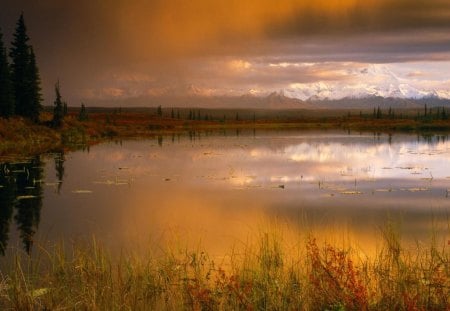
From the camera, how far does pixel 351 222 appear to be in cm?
1881

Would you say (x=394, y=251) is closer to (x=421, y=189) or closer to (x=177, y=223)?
(x=177, y=223)

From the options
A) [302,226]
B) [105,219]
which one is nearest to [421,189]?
[302,226]

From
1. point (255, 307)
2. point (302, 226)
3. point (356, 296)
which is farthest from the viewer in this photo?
point (302, 226)

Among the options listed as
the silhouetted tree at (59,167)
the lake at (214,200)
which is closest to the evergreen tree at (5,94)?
the silhouetted tree at (59,167)

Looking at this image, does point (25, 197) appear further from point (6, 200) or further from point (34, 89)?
point (34, 89)

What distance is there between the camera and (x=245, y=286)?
10773 millimetres

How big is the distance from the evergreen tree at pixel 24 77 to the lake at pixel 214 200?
32287mm

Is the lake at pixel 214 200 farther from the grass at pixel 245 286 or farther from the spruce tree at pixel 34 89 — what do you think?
the spruce tree at pixel 34 89

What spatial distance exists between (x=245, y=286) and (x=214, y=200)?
14.0 metres

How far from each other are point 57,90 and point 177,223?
6747cm

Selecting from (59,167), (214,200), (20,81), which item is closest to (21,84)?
(20,81)

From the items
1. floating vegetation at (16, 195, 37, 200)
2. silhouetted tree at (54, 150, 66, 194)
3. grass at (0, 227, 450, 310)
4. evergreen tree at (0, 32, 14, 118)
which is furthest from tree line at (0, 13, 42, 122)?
grass at (0, 227, 450, 310)

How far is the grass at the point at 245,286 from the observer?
10.1 meters

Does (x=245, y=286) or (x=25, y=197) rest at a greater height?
(x=245, y=286)
